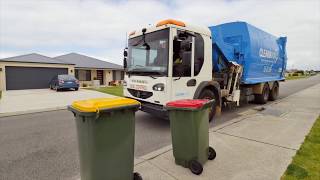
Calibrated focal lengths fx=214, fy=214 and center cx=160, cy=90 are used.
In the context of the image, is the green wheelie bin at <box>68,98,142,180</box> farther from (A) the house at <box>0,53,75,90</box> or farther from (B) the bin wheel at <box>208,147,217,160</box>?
(A) the house at <box>0,53,75,90</box>

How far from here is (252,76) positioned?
8.66 meters

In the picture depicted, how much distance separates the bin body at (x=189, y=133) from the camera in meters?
3.41

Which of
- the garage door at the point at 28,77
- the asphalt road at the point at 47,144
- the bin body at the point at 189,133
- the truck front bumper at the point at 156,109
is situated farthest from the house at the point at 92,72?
the bin body at the point at 189,133

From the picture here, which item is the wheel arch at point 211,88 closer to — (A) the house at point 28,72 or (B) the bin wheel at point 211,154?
(B) the bin wheel at point 211,154

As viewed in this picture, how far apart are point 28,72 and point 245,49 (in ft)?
73.4

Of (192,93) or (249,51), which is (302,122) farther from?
(192,93)

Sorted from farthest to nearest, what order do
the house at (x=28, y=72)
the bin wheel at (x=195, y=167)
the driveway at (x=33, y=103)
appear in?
the house at (x=28, y=72), the driveway at (x=33, y=103), the bin wheel at (x=195, y=167)

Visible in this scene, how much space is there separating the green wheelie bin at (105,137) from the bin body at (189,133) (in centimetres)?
92

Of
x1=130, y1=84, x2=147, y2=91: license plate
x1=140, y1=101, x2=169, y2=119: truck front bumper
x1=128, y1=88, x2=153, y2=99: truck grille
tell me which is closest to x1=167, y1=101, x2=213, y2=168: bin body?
x1=140, y1=101, x2=169, y2=119: truck front bumper

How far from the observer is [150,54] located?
559 cm

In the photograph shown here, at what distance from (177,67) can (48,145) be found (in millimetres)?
3462

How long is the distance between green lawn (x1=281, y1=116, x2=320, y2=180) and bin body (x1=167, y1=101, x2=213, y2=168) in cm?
126

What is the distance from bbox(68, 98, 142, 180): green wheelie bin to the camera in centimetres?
254

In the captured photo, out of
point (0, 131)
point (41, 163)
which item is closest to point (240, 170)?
point (41, 163)
